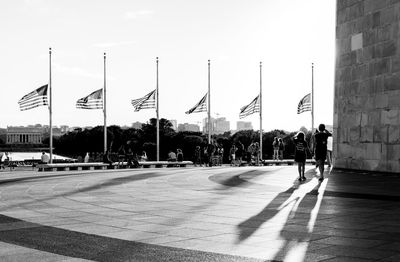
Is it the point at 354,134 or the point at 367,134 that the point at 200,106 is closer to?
the point at 354,134

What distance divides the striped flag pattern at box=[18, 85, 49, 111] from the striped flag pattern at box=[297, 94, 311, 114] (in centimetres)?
1918

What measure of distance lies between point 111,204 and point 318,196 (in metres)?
5.00

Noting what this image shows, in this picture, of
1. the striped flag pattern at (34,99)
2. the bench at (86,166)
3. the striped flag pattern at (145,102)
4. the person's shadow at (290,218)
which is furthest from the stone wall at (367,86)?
the striped flag pattern at (34,99)

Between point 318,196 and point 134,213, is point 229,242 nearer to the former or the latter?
point 134,213

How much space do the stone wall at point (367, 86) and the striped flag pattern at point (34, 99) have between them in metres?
21.8

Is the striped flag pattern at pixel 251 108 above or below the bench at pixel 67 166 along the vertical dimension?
above

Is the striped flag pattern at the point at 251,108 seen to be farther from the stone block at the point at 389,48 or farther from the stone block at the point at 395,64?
the stone block at the point at 395,64

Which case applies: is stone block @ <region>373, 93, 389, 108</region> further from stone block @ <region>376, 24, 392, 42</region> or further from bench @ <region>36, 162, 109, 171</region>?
bench @ <region>36, 162, 109, 171</region>

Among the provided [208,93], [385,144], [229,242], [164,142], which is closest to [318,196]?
[229,242]

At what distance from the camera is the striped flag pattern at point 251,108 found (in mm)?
45188

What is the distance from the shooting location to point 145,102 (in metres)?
43.2

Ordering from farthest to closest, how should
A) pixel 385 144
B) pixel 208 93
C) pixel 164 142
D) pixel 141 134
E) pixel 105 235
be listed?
pixel 141 134, pixel 164 142, pixel 208 93, pixel 385 144, pixel 105 235

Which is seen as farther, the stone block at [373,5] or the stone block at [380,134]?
the stone block at [373,5]

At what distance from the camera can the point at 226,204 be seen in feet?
39.7
